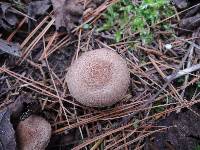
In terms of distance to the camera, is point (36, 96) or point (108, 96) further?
point (36, 96)

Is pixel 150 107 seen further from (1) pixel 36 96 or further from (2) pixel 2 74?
(2) pixel 2 74

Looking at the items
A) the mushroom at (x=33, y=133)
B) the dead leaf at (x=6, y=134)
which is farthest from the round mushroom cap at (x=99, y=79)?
the dead leaf at (x=6, y=134)

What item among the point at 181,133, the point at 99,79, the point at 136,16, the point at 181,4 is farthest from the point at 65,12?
the point at 181,133

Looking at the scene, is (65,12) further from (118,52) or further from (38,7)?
(118,52)

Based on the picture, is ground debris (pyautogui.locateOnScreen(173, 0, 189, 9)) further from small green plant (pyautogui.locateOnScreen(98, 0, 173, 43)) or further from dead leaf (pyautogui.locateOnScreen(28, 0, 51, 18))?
dead leaf (pyautogui.locateOnScreen(28, 0, 51, 18))

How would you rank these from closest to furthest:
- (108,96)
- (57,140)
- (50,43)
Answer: (108,96)
(57,140)
(50,43)

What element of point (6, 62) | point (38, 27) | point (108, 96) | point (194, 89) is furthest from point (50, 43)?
point (194, 89)
